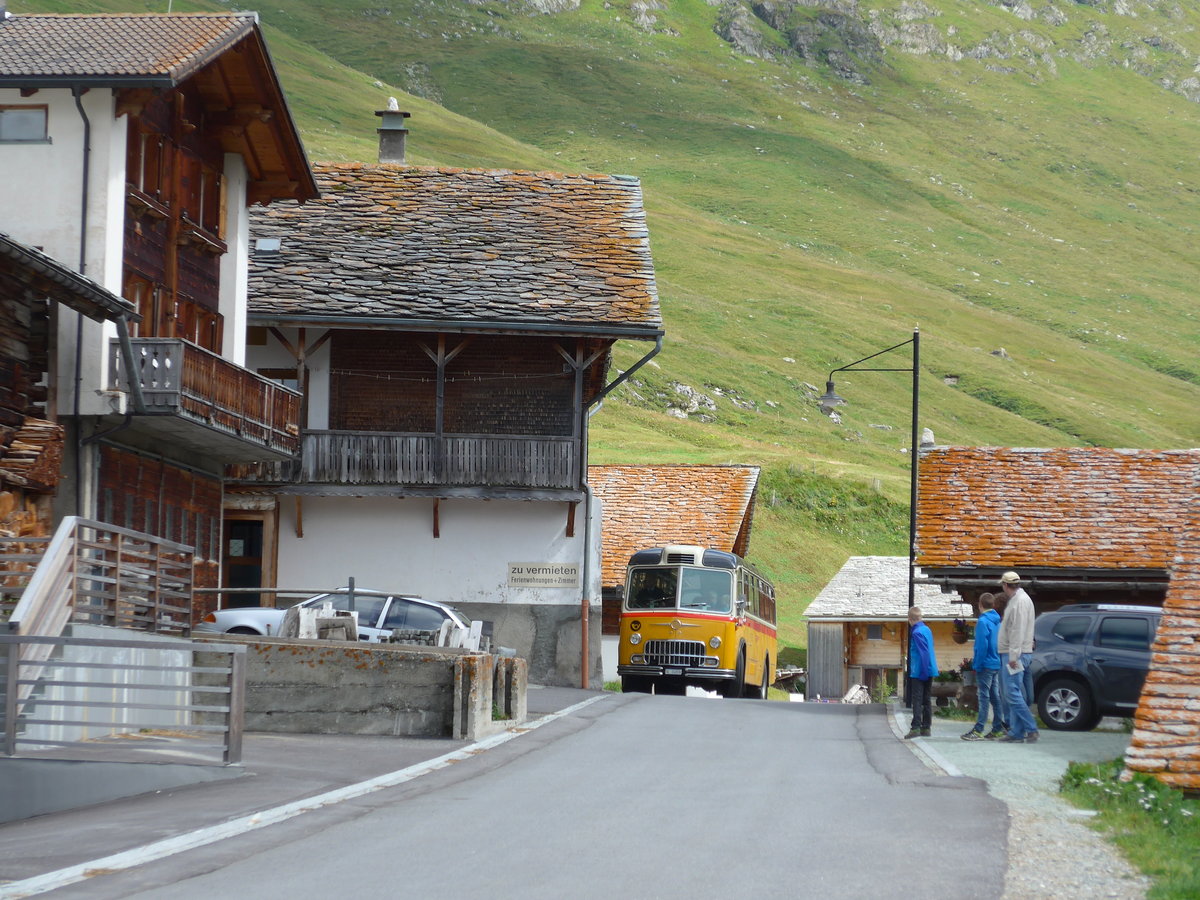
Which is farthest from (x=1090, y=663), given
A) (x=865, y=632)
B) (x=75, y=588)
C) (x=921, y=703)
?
(x=865, y=632)

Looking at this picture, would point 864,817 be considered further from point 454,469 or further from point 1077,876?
point 454,469

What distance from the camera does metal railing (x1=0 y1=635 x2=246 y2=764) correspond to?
46.1ft

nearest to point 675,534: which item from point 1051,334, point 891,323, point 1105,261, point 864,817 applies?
point 864,817

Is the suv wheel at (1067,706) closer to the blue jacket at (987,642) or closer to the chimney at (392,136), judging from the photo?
the blue jacket at (987,642)

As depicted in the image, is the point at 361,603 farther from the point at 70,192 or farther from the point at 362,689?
the point at 362,689

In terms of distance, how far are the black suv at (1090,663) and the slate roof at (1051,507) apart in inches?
221

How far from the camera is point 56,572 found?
637 inches

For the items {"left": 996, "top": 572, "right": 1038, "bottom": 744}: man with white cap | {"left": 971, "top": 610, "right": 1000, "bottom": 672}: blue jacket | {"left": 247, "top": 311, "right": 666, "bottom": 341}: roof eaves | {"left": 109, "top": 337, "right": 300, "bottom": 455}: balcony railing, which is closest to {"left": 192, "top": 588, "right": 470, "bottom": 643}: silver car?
{"left": 109, "top": 337, "right": 300, "bottom": 455}: balcony railing

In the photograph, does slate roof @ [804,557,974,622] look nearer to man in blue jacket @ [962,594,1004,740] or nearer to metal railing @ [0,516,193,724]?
man in blue jacket @ [962,594,1004,740]

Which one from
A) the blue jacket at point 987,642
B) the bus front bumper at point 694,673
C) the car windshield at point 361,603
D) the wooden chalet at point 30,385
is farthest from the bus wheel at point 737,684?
the wooden chalet at point 30,385

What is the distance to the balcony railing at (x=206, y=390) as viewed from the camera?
76.3 feet

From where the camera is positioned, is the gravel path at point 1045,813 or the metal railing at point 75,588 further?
the metal railing at point 75,588

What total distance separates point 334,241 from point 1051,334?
4892 inches

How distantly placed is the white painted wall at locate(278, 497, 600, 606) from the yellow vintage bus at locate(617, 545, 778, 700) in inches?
128
